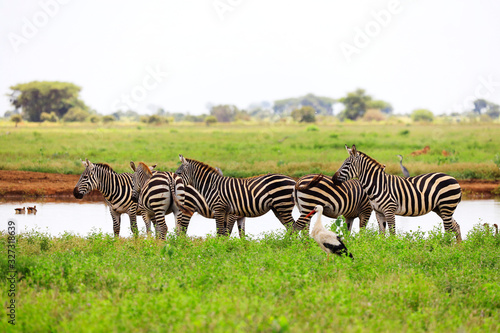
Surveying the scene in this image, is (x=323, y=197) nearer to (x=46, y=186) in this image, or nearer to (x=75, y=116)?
(x=46, y=186)

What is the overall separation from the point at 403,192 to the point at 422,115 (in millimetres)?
73561

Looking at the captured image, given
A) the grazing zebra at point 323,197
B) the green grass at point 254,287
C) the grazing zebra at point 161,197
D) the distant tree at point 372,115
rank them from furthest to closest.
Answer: the distant tree at point 372,115 < the grazing zebra at point 161,197 < the grazing zebra at point 323,197 < the green grass at point 254,287

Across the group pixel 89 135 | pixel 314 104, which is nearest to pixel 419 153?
pixel 89 135

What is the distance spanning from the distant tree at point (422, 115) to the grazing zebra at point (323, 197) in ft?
235

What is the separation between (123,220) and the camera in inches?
598

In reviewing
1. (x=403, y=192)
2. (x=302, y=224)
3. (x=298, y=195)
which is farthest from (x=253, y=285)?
(x=403, y=192)

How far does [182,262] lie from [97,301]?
2.07m

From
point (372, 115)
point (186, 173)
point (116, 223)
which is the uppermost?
point (372, 115)

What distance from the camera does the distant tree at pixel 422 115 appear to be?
79.6 metres

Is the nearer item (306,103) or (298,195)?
(298,195)

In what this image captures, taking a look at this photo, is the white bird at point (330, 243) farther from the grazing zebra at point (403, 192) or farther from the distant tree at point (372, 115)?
the distant tree at point (372, 115)

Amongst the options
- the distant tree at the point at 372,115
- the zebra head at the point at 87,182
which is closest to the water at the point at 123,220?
the zebra head at the point at 87,182

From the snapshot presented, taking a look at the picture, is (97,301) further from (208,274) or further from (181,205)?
→ (181,205)

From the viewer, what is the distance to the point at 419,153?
2492 centimetres
